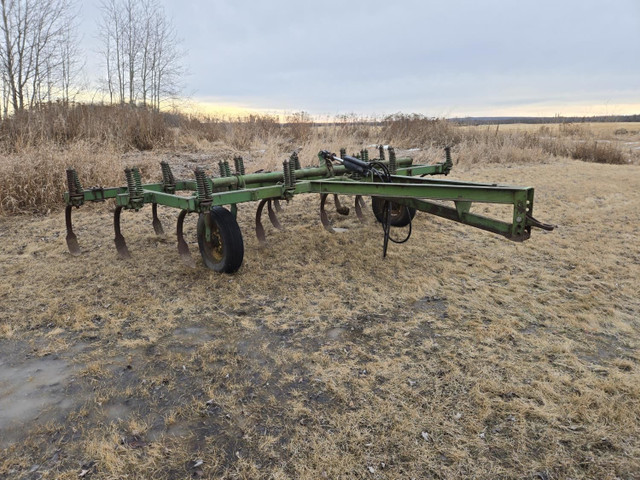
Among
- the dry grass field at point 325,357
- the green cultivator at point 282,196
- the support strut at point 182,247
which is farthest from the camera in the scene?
the support strut at point 182,247

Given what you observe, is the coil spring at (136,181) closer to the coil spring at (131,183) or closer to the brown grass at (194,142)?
the coil spring at (131,183)

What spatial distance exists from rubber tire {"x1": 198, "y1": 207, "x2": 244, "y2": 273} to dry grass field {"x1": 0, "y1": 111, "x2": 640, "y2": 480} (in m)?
0.13

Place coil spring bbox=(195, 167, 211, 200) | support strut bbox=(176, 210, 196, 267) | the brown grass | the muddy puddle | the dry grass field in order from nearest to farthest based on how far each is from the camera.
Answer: the dry grass field → the muddy puddle → coil spring bbox=(195, 167, 211, 200) → support strut bbox=(176, 210, 196, 267) → the brown grass

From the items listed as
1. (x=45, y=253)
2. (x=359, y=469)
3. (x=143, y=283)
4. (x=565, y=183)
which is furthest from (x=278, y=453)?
(x=565, y=183)

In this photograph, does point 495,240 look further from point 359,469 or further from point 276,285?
point 359,469

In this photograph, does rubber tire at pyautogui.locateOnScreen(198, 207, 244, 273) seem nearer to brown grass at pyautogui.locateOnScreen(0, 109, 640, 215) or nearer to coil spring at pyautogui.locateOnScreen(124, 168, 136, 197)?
coil spring at pyautogui.locateOnScreen(124, 168, 136, 197)

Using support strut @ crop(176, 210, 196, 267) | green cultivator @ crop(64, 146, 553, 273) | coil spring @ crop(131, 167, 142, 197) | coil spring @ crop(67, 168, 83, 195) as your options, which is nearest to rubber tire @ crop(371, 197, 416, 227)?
green cultivator @ crop(64, 146, 553, 273)

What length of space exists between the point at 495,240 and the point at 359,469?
3.79 meters

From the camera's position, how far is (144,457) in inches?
75.7

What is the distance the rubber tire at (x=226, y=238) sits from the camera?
375 cm

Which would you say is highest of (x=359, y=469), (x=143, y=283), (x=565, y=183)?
(x=565, y=183)

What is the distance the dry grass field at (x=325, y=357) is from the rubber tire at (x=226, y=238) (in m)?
0.13

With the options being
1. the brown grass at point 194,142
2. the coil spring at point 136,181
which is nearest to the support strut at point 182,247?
the coil spring at point 136,181

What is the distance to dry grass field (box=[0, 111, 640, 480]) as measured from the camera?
1941 mm
